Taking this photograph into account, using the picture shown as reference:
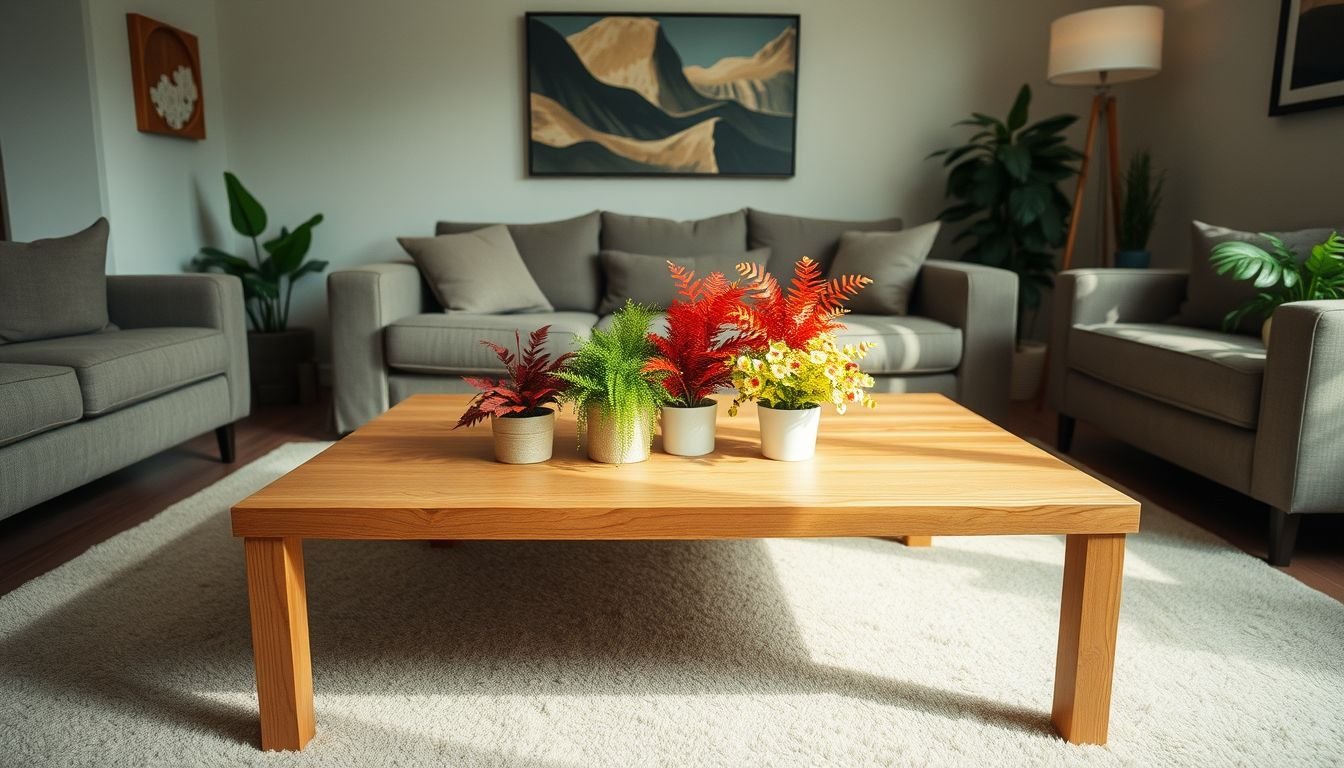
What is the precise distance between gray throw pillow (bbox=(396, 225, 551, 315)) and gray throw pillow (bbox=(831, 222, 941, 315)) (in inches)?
48.1

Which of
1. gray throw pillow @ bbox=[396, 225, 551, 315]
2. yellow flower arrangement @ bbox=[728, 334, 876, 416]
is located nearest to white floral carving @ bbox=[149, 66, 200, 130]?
gray throw pillow @ bbox=[396, 225, 551, 315]

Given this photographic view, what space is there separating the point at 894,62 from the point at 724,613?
10.1 feet

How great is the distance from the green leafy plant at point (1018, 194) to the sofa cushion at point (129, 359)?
9.71ft

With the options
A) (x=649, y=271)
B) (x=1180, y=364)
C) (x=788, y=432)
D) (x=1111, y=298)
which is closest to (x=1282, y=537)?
(x=1180, y=364)

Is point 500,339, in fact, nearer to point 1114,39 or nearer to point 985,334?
point 985,334

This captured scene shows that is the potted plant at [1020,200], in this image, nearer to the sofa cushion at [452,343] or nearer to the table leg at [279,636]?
the sofa cushion at [452,343]

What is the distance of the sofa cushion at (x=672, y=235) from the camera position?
139 inches

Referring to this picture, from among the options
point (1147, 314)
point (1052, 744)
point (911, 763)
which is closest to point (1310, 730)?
point (1052, 744)

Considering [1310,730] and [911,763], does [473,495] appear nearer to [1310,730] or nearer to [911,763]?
[911,763]

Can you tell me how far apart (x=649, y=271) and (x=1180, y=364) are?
1821 mm

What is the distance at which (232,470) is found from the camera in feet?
9.04

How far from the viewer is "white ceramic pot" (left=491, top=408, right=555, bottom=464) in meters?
1.45

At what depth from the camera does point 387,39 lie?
389cm

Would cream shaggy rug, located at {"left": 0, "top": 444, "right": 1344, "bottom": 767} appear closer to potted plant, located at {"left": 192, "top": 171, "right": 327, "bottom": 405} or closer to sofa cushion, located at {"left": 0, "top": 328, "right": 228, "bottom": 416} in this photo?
sofa cushion, located at {"left": 0, "top": 328, "right": 228, "bottom": 416}
